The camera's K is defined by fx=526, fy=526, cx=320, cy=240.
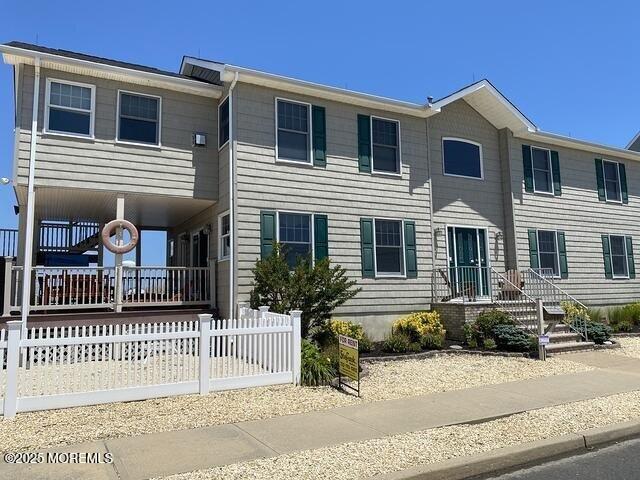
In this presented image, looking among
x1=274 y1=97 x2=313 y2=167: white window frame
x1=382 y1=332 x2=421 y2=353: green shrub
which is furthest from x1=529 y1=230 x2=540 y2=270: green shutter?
x1=274 y1=97 x2=313 y2=167: white window frame

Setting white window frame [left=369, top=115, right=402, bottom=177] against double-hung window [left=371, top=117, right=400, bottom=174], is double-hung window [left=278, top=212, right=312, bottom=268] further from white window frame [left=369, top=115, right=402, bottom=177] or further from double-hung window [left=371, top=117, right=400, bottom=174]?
double-hung window [left=371, top=117, right=400, bottom=174]

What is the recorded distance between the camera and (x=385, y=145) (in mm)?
14688

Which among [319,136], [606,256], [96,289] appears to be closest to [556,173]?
[606,256]

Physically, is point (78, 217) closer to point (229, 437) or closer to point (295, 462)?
point (229, 437)

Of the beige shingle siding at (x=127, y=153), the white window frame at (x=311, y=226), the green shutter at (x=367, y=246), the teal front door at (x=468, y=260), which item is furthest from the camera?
the teal front door at (x=468, y=260)

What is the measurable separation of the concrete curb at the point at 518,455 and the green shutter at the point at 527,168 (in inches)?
456

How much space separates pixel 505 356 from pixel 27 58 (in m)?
12.2

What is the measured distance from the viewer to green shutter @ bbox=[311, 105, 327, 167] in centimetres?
1354

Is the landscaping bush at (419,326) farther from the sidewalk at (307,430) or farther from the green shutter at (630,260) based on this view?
the green shutter at (630,260)

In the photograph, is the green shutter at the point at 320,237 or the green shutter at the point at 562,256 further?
the green shutter at the point at 562,256

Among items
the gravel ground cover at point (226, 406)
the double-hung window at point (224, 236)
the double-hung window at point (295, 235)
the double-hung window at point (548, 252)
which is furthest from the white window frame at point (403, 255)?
the double-hung window at point (548, 252)

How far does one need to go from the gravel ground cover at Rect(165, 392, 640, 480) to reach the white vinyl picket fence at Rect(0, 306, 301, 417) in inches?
115

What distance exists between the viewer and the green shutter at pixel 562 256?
683 inches

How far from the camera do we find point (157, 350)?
7.93 metres
